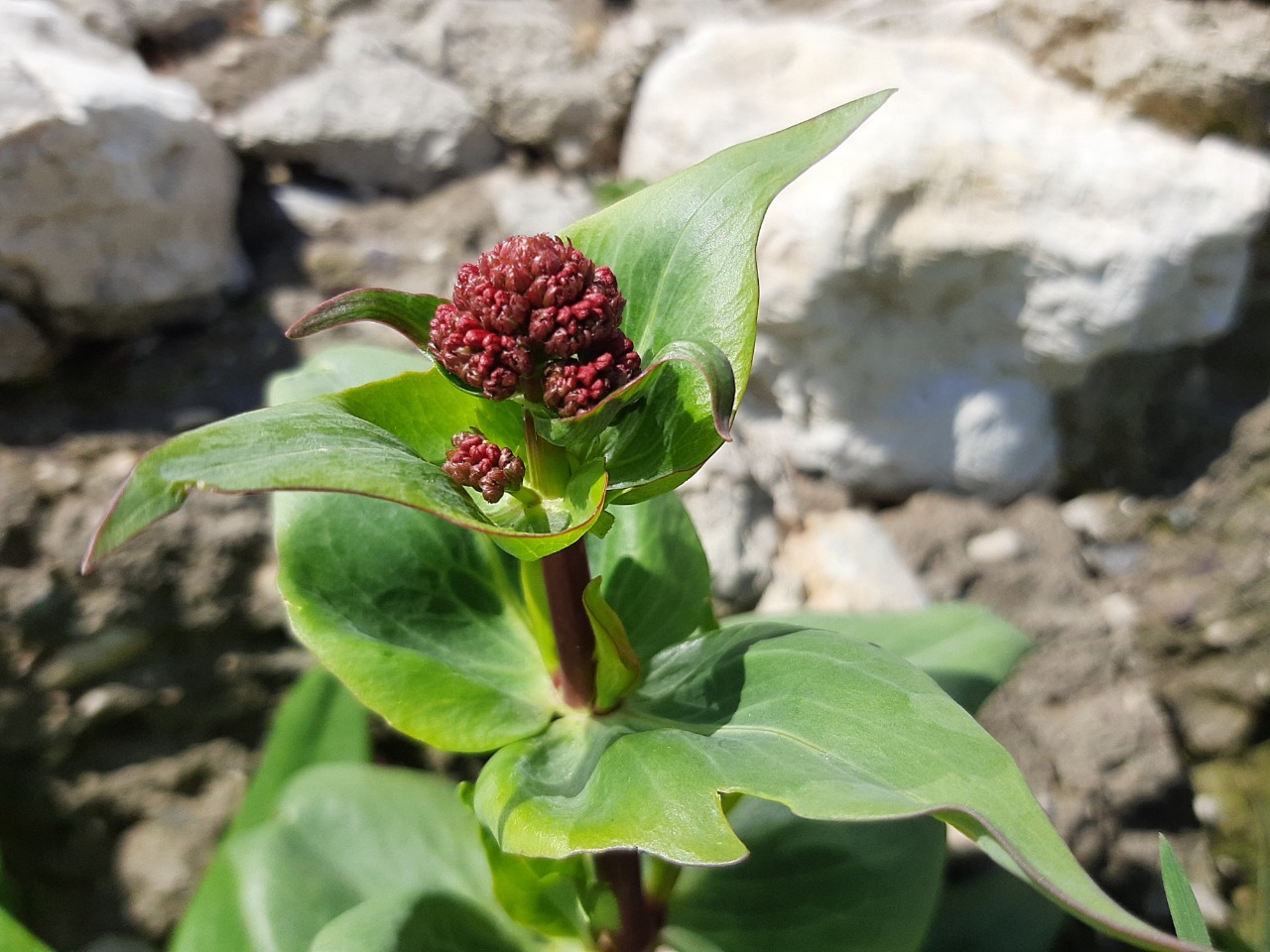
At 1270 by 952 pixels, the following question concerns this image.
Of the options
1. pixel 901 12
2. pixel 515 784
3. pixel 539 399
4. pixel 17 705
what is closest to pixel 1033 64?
pixel 901 12

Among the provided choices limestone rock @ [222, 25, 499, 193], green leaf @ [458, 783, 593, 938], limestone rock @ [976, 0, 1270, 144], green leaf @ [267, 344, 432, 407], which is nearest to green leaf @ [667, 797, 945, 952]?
green leaf @ [458, 783, 593, 938]

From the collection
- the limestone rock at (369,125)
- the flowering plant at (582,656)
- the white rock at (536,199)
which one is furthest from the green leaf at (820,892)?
the limestone rock at (369,125)

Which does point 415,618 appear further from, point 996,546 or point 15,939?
point 996,546

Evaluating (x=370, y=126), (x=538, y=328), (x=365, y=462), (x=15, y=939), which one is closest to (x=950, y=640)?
(x=538, y=328)

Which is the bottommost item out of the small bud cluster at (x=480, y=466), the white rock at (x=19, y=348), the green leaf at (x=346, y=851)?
the green leaf at (x=346, y=851)

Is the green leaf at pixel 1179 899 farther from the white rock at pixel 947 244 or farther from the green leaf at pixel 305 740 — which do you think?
the white rock at pixel 947 244

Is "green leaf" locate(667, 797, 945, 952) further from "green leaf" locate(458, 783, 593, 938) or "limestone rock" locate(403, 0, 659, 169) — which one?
"limestone rock" locate(403, 0, 659, 169)
